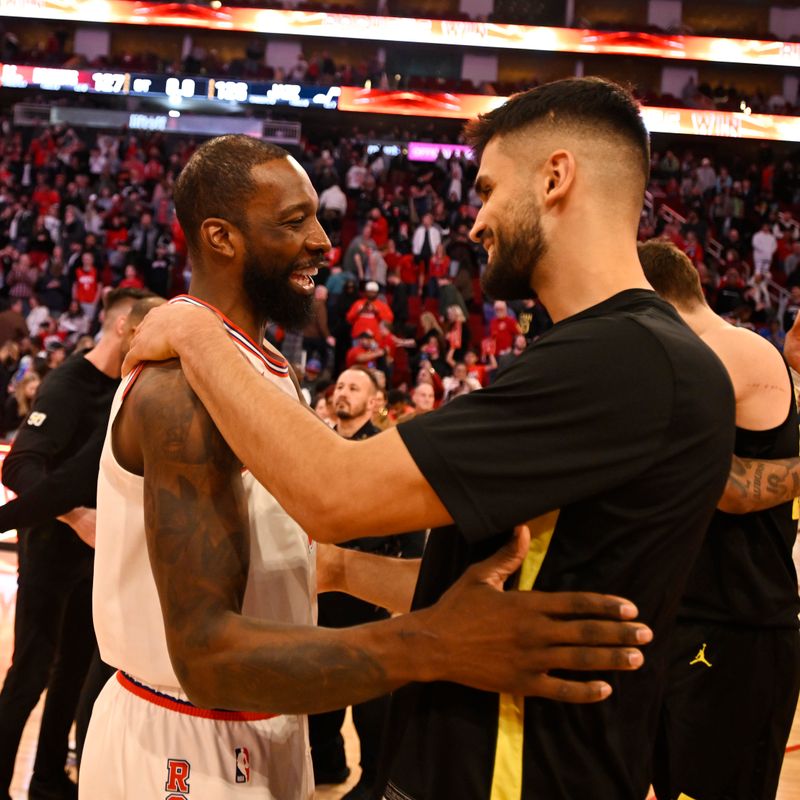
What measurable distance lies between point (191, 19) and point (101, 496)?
2635 cm

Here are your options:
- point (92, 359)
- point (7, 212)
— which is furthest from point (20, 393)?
point (7, 212)

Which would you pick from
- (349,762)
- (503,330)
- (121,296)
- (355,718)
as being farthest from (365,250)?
(355,718)

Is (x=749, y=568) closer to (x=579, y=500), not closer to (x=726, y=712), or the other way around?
(x=726, y=712)

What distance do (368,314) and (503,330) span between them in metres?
1.98

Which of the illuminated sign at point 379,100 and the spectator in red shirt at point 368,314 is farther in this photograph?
the illuminated sign at point 379,100

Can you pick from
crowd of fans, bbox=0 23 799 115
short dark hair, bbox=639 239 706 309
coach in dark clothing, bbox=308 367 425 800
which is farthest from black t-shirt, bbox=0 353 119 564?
crowd of fans, bbox=0 23 799 115

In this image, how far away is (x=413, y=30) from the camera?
85.9 feet

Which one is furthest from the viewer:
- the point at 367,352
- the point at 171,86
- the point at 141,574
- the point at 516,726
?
the point at 171,86

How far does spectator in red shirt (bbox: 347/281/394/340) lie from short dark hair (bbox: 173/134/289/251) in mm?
10605

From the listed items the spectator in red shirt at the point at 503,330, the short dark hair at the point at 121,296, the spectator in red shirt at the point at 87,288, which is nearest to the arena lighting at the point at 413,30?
the spectator in red shirt at the point at 87,288

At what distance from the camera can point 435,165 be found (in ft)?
70.1

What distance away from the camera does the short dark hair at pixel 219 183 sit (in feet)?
7.05

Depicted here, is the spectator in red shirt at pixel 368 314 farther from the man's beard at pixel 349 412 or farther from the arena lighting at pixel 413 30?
the arena lighting at pixel 413 30

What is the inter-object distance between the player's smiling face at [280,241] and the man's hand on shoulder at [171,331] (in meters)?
0.28
